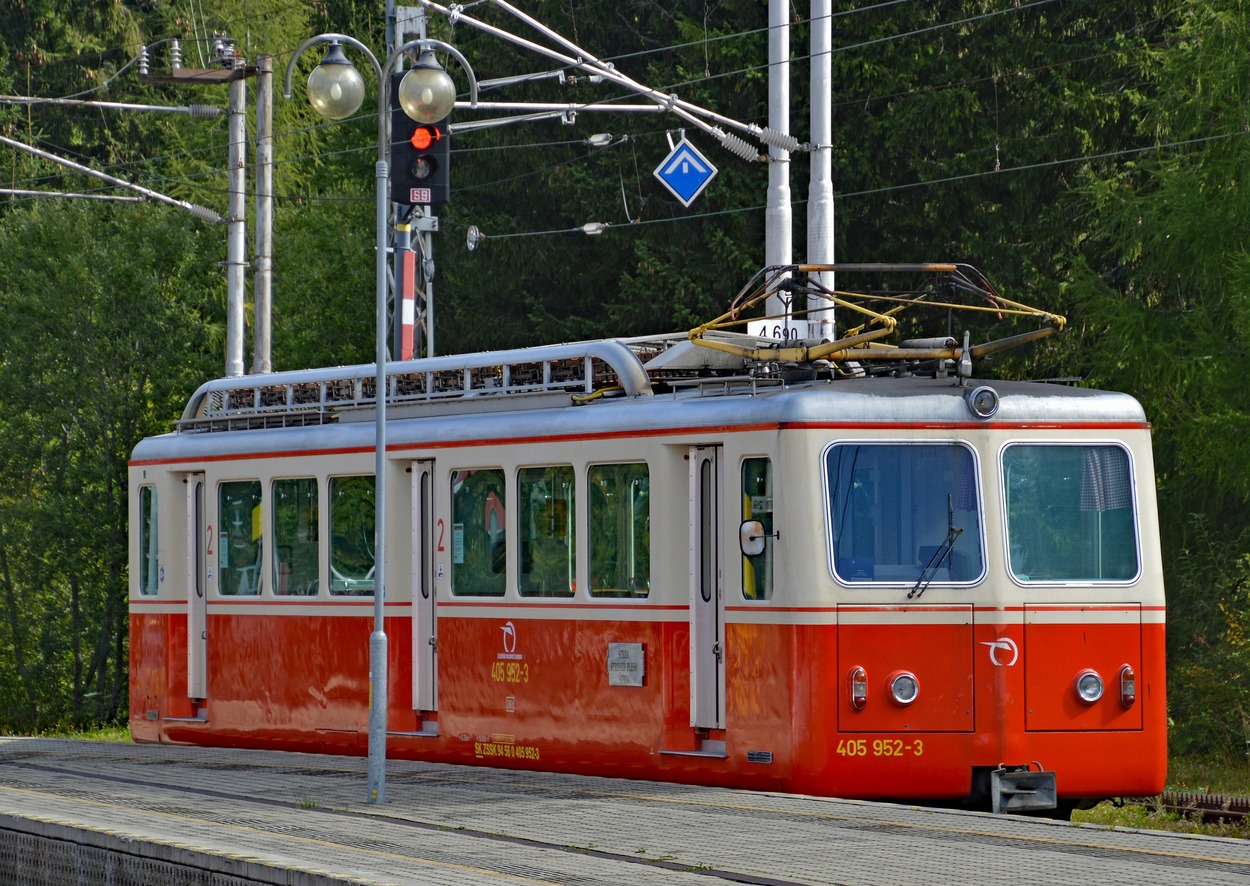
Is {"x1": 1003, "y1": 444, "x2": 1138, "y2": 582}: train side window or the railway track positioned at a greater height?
{"x1": 1003, "y1": 444, "x2": 1138, "y2": 582}: train side window

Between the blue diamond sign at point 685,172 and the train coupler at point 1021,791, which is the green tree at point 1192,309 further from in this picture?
the train coupler at point 1021,791

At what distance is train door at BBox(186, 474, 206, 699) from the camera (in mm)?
18109

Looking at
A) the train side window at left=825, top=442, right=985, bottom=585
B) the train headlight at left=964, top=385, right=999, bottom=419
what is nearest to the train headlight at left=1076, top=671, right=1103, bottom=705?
the train side window at left=825, top=442, right=985, bottom=585

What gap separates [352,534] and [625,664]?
3.30 meters

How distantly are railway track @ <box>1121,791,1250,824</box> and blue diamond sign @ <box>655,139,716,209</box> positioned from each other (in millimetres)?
8446

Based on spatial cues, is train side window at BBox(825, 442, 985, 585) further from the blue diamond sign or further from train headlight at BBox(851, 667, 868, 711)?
the blue diamond sign

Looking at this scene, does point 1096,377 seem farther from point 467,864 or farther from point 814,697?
point 467,864

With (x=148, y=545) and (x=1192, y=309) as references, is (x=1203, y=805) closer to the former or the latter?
(x=148, y=545)

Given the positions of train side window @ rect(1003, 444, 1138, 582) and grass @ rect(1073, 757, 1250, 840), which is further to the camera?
grass @ rect(1073, 757, 1250, 840)

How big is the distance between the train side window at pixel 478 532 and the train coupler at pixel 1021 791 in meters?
3.80

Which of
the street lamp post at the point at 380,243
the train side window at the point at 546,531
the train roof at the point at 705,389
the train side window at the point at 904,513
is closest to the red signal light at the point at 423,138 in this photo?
the street lamp post at the point at 380,243

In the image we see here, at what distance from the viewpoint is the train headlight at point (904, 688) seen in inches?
508

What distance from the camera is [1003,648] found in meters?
13.1

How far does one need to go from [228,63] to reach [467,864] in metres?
18.3
